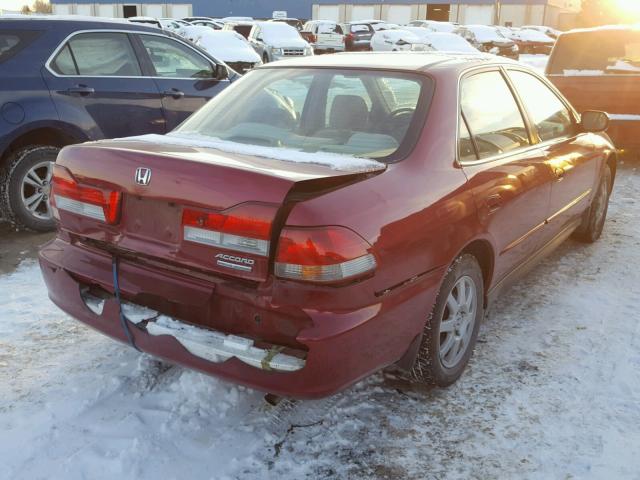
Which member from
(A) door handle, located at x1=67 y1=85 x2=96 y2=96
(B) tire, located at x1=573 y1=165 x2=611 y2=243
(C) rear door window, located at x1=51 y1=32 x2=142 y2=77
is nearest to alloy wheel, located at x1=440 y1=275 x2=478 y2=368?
(B) tire, located at x1=573 y1=165 x2=611 y2=243

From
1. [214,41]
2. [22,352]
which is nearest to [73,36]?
[22,352]

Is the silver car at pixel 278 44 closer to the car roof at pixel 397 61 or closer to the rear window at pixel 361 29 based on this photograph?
the rear window at pixel 361 29

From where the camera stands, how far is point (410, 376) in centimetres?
304

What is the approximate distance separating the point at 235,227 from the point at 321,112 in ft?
3.99

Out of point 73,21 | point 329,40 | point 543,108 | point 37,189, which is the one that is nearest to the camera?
point 543,108

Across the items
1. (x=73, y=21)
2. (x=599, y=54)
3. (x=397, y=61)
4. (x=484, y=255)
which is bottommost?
(x=484, y=255)

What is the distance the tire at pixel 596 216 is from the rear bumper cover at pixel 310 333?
3.04 m

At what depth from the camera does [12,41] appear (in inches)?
206

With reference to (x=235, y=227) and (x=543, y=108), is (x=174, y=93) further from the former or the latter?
(x=235, y=227)

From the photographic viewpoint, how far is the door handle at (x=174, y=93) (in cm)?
610

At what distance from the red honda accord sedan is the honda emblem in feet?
0.05

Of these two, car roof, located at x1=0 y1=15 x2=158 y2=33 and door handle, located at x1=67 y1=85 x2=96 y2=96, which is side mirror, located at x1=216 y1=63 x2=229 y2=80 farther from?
door handle, located at x1=67 y1=85 x2=96 y2=96

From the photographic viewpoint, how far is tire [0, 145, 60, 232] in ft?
16.9

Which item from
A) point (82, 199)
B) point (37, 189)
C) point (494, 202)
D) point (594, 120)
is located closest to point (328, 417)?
point (494, 202)
